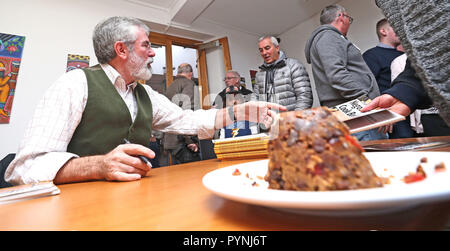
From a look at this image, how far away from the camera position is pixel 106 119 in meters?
0.97

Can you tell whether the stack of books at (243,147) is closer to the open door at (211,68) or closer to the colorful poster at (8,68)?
the colorful poster at (8,68)

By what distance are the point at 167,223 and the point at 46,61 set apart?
3.32 m

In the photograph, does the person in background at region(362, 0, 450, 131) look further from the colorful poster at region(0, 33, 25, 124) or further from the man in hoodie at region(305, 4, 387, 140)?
the colorful poster at region(0, 33, 25, 124)

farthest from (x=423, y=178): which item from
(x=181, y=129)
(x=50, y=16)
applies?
(x=50, y=16)

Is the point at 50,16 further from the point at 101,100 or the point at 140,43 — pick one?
the point at 101,100

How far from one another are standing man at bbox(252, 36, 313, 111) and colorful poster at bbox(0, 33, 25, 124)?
276 cm

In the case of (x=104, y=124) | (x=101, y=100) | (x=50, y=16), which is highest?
(x=50, y=16)

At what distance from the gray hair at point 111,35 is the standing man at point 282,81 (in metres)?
1.68

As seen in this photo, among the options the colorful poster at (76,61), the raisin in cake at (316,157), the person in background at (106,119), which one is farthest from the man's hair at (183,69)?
the raisin in cake at (316,157)

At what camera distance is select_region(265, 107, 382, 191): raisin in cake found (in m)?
0.26

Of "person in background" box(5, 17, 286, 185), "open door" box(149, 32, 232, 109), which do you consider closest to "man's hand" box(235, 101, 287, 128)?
"person in background" box(5, 17, 286, 185)

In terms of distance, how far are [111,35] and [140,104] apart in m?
0.40

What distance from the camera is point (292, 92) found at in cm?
251
